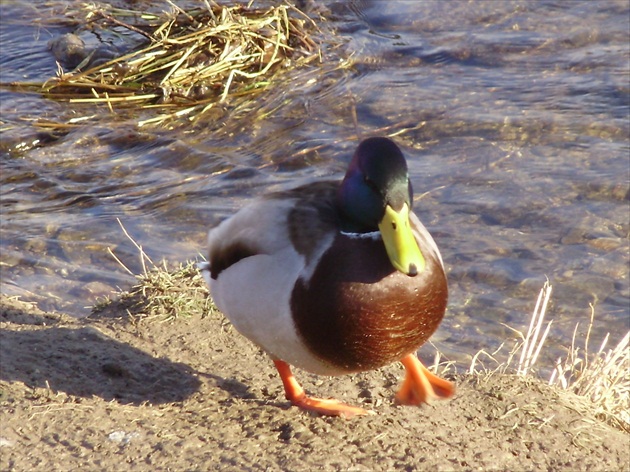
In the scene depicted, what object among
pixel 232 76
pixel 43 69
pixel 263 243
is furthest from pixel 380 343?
pixel 43 69

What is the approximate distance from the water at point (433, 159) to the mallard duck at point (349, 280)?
1777 millimetres

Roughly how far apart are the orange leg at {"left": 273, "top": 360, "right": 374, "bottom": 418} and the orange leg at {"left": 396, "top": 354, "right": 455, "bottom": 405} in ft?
0.58

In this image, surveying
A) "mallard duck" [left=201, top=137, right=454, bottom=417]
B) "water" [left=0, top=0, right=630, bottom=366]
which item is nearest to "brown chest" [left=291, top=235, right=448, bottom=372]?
"mallard duck" [left=201, top=137, right=454, bottom=417]

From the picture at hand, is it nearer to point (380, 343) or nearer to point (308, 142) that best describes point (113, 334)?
point (380, 343)

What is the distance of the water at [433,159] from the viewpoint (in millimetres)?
5441

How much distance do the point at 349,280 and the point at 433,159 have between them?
3.92 metres

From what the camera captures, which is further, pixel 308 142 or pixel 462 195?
pixel 308 142

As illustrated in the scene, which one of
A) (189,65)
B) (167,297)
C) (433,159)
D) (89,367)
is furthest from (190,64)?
(89,367)

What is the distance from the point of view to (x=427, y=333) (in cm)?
314

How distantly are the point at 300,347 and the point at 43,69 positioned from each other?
21.0 feet

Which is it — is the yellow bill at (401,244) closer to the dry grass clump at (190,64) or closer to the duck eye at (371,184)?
the duck eye at (371,184)

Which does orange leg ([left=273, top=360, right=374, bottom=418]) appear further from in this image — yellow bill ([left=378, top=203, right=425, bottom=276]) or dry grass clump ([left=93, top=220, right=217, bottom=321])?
dry grass clump ([left=93, top=220, right=217, bottom=321])

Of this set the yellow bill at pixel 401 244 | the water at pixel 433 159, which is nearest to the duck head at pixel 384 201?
the yellow bill at pixel 401 244

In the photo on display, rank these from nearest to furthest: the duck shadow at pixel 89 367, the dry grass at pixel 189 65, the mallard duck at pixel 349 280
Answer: the mallard duck at pixel 349 280, the duck shadow at pixel 89 367, the dry grass at pixel 189 65
